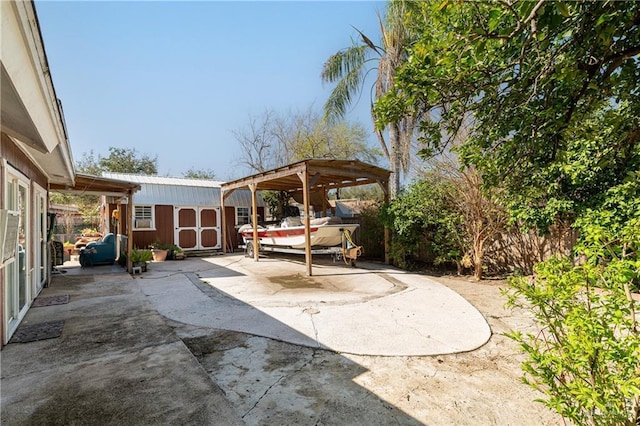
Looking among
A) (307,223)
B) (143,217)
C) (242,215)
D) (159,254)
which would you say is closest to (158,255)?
(159,254)

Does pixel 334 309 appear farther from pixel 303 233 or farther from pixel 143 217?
pixel 143 217

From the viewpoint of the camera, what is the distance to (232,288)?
6.54 metres

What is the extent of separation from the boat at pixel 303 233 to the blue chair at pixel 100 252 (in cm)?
496

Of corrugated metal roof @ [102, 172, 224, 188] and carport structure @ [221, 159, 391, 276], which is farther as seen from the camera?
Result: corrugated metal roof @ [102, 172, 224, 188]

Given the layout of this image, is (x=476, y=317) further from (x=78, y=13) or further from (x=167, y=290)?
(x=78, y=13)

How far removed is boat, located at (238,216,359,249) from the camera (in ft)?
29.1

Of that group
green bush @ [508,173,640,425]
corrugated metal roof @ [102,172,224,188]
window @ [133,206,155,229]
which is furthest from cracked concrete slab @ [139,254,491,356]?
corrugated metal roof @ [102,172,224,188]

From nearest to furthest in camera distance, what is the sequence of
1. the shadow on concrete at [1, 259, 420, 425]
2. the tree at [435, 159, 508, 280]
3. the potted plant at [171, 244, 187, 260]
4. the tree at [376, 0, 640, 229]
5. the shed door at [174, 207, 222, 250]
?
the tree at [376, 0, 640, 229] < the shadow on concrete at [1, 259, 420, 425] < the tree at [435, 159, 508, 280] < the potted plant at [171, 244, 187, 260] < the shed door at [174, 207, 222, 250]

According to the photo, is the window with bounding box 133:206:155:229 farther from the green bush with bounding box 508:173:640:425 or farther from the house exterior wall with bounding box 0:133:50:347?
the green bush with bounding box 508:173:640:425

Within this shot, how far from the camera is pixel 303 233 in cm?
948

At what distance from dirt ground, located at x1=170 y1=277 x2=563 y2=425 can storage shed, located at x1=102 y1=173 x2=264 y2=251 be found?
1016 centimetres

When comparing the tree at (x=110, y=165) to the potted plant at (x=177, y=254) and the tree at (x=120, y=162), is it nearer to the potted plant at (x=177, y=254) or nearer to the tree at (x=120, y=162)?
the tree at (x=120, y=162)

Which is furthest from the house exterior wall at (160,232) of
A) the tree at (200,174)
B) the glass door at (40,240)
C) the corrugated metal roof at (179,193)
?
the tree at (200,174)

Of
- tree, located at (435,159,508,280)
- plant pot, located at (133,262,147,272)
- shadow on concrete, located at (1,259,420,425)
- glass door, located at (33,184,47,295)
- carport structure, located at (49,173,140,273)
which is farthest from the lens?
plant pot, located at (133,262,147,272)
